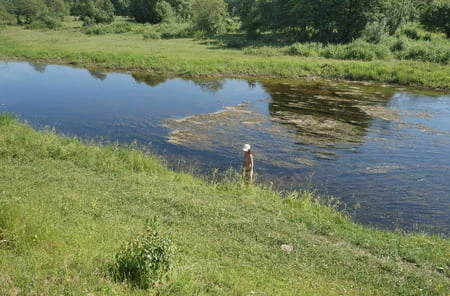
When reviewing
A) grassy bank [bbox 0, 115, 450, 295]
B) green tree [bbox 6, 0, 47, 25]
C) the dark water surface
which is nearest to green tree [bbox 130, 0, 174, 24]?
green tree [bbox 6, 0, 47, 25]

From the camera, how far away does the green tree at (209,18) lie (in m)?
60.2

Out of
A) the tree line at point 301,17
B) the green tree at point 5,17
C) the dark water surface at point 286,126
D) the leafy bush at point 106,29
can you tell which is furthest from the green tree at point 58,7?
the dark water surface at point 286,126

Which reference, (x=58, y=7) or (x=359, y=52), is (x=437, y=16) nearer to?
(x=359, y=52)

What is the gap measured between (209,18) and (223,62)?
2348 centimetres

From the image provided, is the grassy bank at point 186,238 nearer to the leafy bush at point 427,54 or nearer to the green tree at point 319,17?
the leafy bush at point 427,54

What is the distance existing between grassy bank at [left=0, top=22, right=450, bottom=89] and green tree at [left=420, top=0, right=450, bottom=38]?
18.9m

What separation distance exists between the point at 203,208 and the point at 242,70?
28.4 meters

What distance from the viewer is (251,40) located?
5406 cm

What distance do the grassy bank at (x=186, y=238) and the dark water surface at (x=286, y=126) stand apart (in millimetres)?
2686

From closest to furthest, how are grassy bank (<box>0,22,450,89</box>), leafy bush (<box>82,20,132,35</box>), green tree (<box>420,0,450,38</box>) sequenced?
1. grassy bank (<box>0,22,450,89</box>)
2. green tree (<box>420,0,450,38</box>)
3. leafy bush (<box>82,20,132,35</box>)

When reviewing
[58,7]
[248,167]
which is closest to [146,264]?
[248,167]

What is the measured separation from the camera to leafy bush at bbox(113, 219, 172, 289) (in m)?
6.86

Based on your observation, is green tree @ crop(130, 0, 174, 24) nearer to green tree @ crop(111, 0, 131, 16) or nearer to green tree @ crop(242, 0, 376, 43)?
green tree @ crop(111, 0, 131, 16)

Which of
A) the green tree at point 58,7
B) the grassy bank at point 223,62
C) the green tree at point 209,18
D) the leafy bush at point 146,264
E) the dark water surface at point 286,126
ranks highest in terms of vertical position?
the green tree at point 58,7
